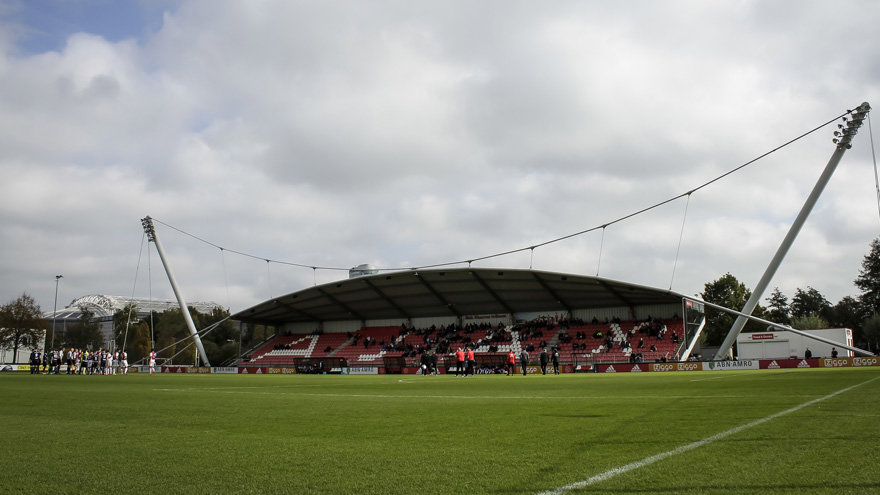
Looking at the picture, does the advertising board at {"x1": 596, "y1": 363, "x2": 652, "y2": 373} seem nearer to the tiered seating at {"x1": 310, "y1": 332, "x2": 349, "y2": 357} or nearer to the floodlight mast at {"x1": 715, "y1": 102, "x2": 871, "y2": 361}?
the floodlight mast at {"x1": 715, "y1": 102, "x2": 871, "y2": 361}

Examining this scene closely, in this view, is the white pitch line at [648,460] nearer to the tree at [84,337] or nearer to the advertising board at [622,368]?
the advertising board at [622,368]

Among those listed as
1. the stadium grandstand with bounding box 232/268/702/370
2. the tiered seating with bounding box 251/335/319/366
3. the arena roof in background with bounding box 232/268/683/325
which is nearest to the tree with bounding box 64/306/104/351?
the stadium grandstand with bounding box 232/268/702/370

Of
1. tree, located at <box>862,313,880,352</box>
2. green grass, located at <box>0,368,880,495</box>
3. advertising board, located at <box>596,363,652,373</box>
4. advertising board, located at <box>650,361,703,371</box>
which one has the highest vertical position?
tree, located at <box>862,313,880,352</box>

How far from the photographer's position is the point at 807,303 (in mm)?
101250

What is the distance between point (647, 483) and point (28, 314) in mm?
74421

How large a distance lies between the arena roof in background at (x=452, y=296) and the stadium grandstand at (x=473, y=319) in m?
0.09

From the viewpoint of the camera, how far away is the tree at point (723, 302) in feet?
252

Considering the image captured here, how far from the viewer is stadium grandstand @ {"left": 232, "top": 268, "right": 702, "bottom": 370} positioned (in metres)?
45.2

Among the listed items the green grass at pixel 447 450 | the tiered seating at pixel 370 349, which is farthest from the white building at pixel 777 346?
the green grass at pixel 447 450

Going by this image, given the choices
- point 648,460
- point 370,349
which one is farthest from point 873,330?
point 648,460

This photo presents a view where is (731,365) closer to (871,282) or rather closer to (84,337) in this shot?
(871,282)

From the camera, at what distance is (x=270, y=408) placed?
10359mm

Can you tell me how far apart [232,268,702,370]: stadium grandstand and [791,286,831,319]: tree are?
221 feet

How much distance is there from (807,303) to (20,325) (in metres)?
111
